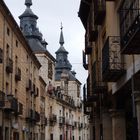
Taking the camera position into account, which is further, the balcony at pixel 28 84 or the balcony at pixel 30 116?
the balcony at pixel 28 84

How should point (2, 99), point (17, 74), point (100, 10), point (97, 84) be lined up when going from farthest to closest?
point (17, 74), point (2, 99), point (97, 84), point (100, 10)

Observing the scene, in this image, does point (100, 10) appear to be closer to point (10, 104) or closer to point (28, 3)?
point (10, 104)

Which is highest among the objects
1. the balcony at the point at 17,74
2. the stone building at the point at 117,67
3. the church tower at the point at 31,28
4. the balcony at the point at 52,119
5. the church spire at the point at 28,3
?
the church spire at the point at 28,3

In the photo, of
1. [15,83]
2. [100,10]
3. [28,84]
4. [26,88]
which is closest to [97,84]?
[100,10]

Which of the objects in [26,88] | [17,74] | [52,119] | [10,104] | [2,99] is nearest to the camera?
[2,99]

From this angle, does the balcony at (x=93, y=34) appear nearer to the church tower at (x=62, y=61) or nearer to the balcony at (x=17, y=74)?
the balcony at (x=17, y=74)

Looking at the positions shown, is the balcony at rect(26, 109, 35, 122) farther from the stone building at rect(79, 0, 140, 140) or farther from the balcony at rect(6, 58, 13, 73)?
the stone building at rect(79, 0, 140, 140)

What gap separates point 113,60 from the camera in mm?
15000

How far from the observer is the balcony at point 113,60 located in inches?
582

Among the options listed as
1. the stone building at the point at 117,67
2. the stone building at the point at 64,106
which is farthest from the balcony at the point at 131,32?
the stone building at the point at 64,106

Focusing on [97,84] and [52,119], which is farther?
[52,119]

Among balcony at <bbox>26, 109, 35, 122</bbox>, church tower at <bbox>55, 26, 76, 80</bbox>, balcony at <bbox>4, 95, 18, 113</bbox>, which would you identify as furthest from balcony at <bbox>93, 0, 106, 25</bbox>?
church tower at <bbox>55, 26, 76, 80</bbox>

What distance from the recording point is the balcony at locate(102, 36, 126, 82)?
48.5ft

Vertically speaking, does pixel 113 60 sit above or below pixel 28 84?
below
